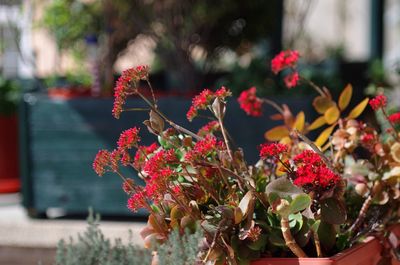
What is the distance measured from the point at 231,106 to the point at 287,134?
157cm

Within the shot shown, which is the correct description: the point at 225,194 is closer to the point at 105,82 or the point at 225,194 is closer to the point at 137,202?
the point at 137,202

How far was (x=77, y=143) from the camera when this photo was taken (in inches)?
170

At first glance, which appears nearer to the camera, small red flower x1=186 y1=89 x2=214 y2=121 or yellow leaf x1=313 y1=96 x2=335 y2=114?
small red flower x1=186 y1=89 x2=214 y2=121

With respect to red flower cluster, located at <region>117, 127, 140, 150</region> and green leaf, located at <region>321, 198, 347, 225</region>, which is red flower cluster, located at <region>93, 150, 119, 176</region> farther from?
green leaf, located at <region>321, 198, 347, 225</region>

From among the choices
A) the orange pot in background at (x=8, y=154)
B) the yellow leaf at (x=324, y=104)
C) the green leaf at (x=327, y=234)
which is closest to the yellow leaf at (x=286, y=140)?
the yellow leaf at (x=324, y=104)

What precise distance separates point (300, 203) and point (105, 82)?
3179 millimetres

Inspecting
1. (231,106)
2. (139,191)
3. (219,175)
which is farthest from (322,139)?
(231,106)

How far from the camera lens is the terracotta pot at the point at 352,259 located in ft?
6.03

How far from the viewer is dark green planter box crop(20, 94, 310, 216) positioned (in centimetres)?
411

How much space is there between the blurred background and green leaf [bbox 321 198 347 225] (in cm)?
194

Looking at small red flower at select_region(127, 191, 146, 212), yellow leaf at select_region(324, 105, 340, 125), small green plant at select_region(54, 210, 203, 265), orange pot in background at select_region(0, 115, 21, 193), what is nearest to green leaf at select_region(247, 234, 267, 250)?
small green plant at select_region(54, 210, 203, 265)

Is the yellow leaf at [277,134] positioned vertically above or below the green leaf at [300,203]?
above

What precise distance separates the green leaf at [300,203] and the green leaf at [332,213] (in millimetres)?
86

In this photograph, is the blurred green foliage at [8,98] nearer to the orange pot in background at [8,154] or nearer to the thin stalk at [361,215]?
the orange pot in background at [8,154]
